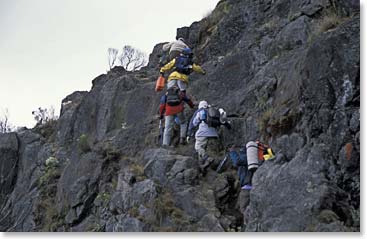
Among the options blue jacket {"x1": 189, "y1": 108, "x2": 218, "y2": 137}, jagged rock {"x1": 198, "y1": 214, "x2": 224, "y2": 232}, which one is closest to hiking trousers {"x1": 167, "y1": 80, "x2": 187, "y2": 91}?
blue jacket {"x1": 189, "y1": 108, "x2": 218, "y2": 137}

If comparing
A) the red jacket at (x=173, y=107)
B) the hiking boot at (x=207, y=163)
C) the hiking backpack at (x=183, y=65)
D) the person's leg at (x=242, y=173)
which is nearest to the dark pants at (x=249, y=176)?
the person's leg at (x=242, y=173)

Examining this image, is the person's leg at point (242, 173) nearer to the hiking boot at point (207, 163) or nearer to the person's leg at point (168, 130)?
the hiking boot at point (207, 163)

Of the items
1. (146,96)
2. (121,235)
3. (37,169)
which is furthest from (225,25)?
(121,235)

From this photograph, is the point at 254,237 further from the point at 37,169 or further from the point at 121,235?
the point at 37,169

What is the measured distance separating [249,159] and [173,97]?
13.2 ft

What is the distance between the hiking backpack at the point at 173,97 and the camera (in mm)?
16297

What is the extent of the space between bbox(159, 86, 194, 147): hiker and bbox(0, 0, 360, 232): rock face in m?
0.62

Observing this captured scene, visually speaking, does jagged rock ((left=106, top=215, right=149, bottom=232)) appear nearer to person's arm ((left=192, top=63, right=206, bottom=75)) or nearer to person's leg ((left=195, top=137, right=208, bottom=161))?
person's leg ((left=195, top=137, right=208, bottom=161))

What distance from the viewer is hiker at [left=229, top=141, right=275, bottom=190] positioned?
12847mm

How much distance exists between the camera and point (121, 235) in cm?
1047

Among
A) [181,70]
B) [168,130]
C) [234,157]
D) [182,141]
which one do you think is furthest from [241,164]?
[181,70]

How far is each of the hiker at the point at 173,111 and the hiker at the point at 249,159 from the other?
298 cm

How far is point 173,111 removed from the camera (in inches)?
640

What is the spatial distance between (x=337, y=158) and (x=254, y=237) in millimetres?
2595
